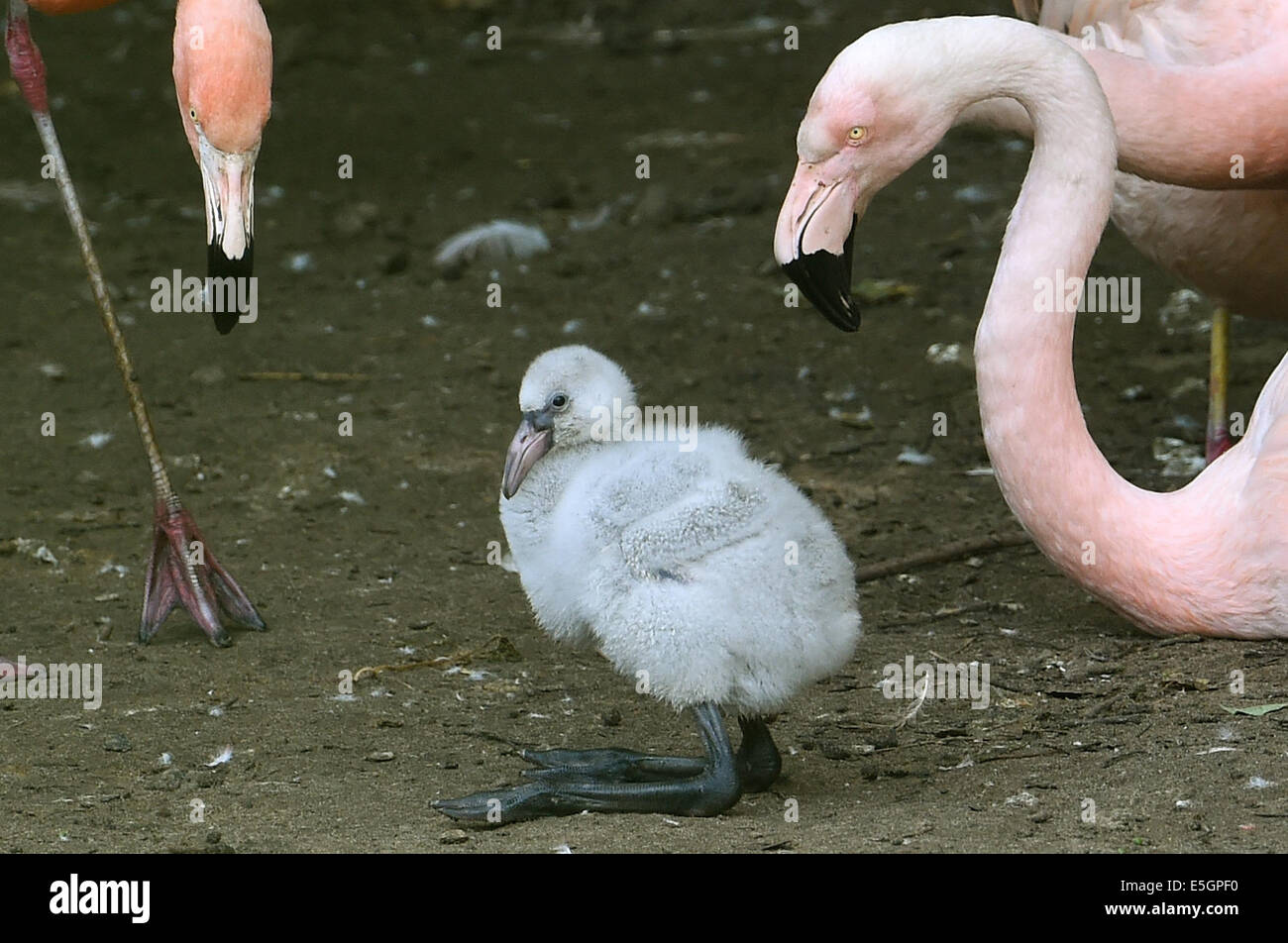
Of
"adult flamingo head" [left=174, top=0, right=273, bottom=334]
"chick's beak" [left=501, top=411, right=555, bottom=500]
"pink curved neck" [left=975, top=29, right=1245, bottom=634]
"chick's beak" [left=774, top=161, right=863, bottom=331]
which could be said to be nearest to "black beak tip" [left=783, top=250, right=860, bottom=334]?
"chick's beak" [left=774, top=161, right=863, bottom=331]

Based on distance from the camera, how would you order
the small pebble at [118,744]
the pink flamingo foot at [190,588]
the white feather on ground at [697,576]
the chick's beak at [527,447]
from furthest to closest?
the pink flamingo foot at [190,588] < the small pebble at [118,744] < the chick's beak at [527,447] < the white feather on ground at [697,576]

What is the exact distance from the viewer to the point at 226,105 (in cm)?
387

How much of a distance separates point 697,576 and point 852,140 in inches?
35.2

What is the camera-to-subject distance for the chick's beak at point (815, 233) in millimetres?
3443

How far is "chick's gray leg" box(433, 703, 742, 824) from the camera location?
3156 mm

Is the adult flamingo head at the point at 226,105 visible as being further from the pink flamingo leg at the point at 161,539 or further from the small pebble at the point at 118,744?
the small pebble at the point at 118,744

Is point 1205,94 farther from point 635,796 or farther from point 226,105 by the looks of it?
point 226,105

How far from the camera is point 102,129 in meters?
8.81

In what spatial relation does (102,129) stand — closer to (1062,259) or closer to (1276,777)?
(1062,259)

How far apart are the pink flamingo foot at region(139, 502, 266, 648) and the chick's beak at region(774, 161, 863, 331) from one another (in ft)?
5.59

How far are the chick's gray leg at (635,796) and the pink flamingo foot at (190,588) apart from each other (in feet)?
4.30

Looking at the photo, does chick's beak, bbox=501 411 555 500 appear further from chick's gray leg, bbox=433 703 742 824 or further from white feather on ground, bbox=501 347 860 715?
chick's gray leg, bbox=433 703 742 824

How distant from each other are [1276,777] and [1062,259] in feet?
3.50

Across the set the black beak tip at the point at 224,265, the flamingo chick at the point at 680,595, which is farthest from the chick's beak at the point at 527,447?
the black beak tip at the point at 224,265
